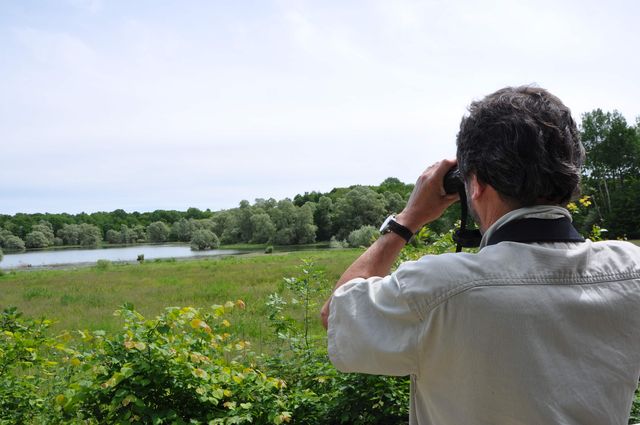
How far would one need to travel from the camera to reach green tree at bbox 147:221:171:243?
80.9 meters

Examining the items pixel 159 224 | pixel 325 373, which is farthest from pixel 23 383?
pixel 159 224

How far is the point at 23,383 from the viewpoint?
3.75 metres

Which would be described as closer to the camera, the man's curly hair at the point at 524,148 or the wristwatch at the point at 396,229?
the man's curly hair at the point at 524,148

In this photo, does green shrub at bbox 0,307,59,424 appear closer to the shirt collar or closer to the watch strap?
the watch strap

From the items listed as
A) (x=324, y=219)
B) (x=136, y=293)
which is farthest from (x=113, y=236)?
(x=136, y=293)

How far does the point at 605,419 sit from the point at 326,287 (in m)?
3.64

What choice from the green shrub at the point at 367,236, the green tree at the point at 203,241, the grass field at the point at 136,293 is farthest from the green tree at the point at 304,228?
the green shrub at the point at 367,236

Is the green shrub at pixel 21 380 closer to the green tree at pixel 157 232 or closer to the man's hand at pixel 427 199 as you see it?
the man's hand at pixel 427 199

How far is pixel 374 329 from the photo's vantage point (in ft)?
3.47

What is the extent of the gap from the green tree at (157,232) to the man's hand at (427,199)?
83.8 meters

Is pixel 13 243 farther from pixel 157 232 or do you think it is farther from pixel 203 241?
pixel 157 232

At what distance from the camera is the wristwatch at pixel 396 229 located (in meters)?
1.35

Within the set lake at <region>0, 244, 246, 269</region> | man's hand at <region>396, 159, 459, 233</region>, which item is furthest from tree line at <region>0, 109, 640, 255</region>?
man's hand at <region>396, 159, 459, 233</region>

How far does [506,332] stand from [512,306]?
2.1 inches
